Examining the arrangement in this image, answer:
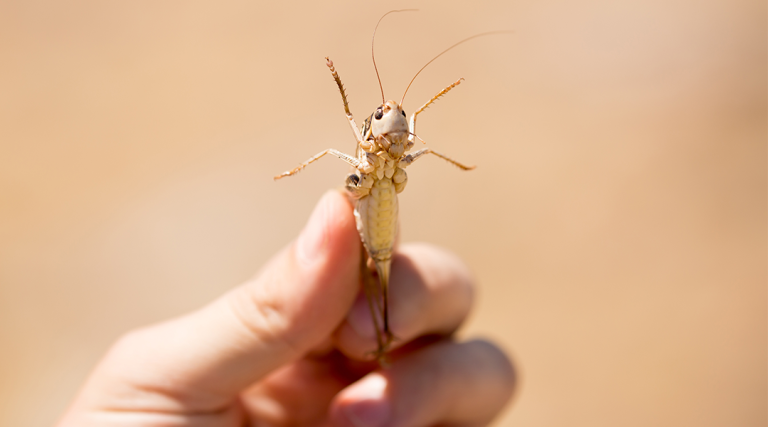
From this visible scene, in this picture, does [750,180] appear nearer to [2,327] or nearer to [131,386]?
[131,386]

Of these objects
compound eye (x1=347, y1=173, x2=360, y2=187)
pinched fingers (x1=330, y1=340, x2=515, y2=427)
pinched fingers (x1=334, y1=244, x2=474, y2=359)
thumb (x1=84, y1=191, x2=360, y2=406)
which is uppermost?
compound eye (x1=347, y1=173, x2=360, y2=187)

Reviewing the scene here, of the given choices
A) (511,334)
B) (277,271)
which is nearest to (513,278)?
(511,334)

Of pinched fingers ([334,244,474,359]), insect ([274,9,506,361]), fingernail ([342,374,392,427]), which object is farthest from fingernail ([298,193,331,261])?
fingernail ([342,374,392,427])

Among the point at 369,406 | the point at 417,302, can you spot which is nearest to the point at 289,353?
the point at 369,406

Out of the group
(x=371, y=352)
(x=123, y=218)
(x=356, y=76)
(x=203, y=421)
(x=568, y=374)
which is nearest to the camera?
(x=203, y=421)

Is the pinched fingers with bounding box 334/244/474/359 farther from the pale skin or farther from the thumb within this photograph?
the thumb

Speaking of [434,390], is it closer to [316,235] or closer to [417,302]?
[417,302]

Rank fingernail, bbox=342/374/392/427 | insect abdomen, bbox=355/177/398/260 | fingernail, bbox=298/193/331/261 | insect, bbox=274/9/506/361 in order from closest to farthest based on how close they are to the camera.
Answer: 1. insect, bbox=274/9/506/361
2. insect abdomen, bbox=355/177/398/260
3. fingernail, bbox=298/193/331/261
4. fingernail, bbox=342/374/392/427

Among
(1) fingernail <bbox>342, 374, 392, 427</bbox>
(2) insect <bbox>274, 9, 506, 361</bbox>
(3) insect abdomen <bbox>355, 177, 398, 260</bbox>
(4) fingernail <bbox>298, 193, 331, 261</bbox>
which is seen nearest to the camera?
(2) insect <bbox>274, 9, 506, 361</bbox>

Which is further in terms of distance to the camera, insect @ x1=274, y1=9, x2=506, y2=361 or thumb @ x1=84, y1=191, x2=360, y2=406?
thumb @ x1=84, y1=191, x2=360, y2=406
